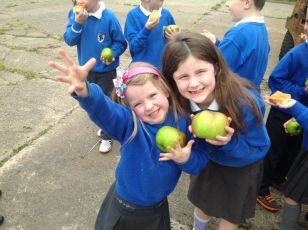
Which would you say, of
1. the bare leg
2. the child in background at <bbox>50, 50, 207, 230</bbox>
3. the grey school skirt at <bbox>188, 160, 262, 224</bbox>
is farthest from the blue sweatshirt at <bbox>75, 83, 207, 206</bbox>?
the bare leg

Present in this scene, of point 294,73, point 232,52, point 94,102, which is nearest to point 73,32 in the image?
point 232,52

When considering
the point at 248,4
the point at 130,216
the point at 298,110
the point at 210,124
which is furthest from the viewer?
the point at 248,4

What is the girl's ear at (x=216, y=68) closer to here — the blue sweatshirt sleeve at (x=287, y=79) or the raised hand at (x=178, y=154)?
the raised hand at (x=178, y=154)

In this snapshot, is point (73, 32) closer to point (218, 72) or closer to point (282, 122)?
point (218, 72)

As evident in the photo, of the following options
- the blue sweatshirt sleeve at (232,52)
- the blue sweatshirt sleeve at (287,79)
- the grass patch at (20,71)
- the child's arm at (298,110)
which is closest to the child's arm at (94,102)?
the child's arm at (298,110)

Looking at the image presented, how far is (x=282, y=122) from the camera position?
2.88m

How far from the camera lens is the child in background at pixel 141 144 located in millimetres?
1770

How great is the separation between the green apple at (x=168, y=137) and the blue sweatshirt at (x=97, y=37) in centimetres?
201

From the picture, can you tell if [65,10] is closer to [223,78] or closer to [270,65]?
[270,65]

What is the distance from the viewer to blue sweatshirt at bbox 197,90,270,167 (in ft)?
6.08

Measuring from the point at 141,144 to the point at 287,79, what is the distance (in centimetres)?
154

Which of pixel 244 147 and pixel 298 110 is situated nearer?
pixel 244 147

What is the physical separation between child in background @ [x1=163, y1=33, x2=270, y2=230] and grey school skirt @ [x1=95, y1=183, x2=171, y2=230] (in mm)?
484

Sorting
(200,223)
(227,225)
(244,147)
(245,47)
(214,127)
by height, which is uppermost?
(214,127)
